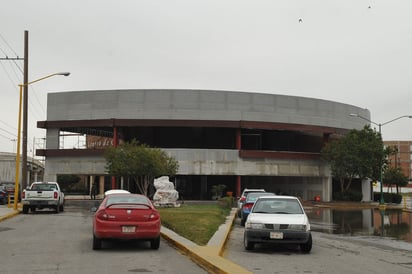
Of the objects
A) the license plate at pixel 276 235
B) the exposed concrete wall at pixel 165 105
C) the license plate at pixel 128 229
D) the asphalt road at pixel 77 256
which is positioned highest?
the exposed concrete wall at pixel 165 105

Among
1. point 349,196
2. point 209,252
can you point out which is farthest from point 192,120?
point 209,252

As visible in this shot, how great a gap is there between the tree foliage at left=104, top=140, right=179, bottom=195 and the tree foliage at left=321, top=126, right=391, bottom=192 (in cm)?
1732

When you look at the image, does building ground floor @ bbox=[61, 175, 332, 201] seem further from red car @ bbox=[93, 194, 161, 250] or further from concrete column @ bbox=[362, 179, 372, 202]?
red car @ bbox=[93, 194, 161, 250]

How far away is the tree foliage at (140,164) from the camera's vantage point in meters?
38.8

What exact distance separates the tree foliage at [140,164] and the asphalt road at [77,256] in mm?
21328

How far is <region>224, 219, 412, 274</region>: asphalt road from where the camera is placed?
36.0 feet

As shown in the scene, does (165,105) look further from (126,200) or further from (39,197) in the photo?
(126,200)

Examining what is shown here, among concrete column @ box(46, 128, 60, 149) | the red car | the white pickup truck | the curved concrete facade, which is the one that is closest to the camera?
the red car

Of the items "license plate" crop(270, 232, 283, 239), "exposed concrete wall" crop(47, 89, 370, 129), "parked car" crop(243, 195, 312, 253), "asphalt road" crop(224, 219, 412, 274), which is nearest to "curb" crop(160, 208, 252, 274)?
"asphalt road" crop(224, 219, 412, 274)

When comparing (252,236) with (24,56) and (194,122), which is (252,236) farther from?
(194,122)

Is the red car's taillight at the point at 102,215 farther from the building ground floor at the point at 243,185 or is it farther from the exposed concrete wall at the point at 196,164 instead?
the building ground floor at the point at 243,185

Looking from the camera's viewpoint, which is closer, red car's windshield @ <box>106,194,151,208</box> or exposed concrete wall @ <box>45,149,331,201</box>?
red car's windshield @ <box>106,194,151,208</box>

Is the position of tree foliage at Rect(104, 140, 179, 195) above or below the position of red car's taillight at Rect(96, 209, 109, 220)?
above

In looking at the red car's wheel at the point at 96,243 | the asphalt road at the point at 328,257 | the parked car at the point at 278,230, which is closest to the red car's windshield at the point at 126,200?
the red car's wheel at the point at 96,243
